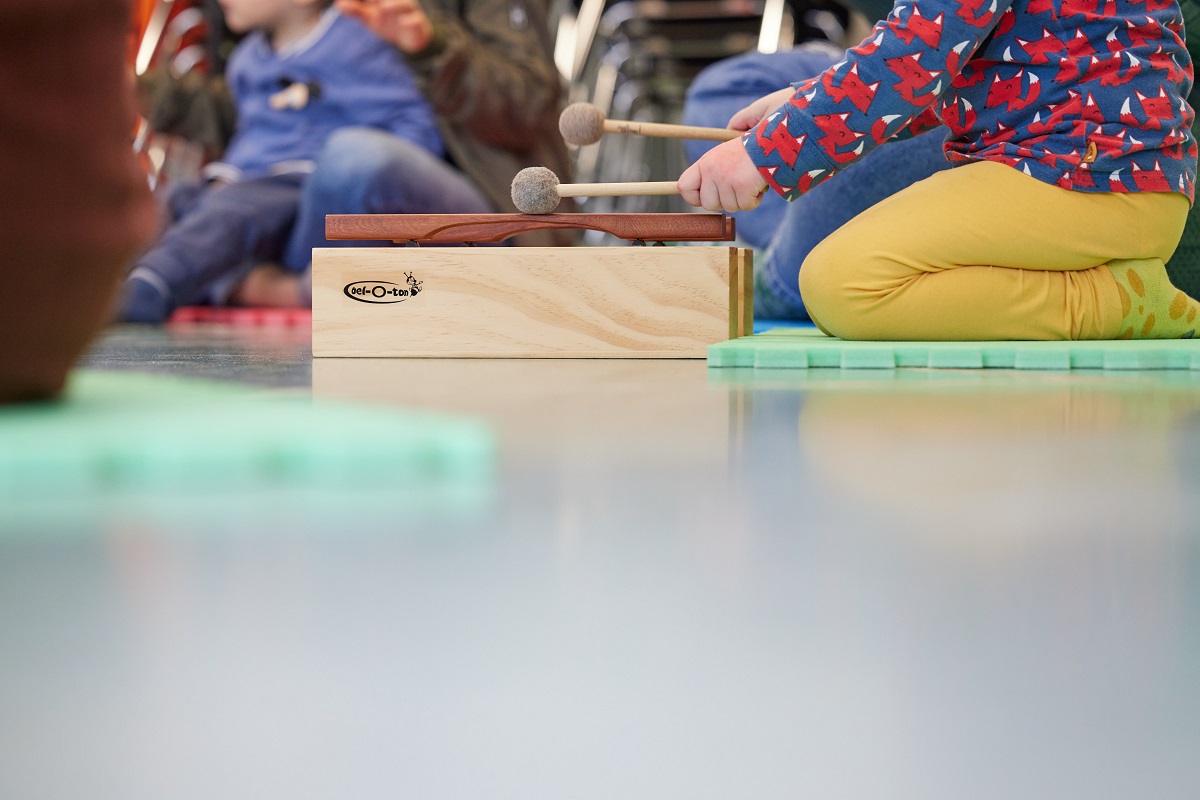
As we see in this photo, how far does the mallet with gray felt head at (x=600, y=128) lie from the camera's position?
1.21 m

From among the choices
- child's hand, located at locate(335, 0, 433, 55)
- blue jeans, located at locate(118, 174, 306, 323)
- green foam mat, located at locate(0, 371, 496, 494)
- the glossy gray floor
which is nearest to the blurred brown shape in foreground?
green foam mat, located at locate(0, 371, 496, 494)

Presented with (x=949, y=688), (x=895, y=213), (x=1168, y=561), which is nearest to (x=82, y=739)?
(x=949, y=688)

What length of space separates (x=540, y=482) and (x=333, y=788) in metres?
0.24

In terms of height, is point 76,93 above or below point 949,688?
above

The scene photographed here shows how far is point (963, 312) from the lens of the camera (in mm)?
1161

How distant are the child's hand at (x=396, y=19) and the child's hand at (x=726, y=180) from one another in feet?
3.16

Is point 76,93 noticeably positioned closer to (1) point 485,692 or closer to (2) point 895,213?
(1) point 485,692

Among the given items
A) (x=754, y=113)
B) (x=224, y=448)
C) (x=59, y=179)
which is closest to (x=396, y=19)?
(x=754, y=113)

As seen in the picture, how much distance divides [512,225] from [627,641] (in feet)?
2.99

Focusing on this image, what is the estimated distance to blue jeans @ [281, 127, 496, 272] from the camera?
216 centimetres

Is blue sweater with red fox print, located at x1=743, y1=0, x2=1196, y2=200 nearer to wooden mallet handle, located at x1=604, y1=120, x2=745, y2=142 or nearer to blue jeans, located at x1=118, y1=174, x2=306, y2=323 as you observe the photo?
wooden mallet handle, located at x1=604, y1=120, x2=745, y2=142

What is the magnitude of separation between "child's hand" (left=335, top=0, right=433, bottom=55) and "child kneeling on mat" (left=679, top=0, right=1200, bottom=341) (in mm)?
1024

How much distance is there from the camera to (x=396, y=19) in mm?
2033

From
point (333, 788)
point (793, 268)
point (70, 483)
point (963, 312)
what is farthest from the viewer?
point (793, 268)
